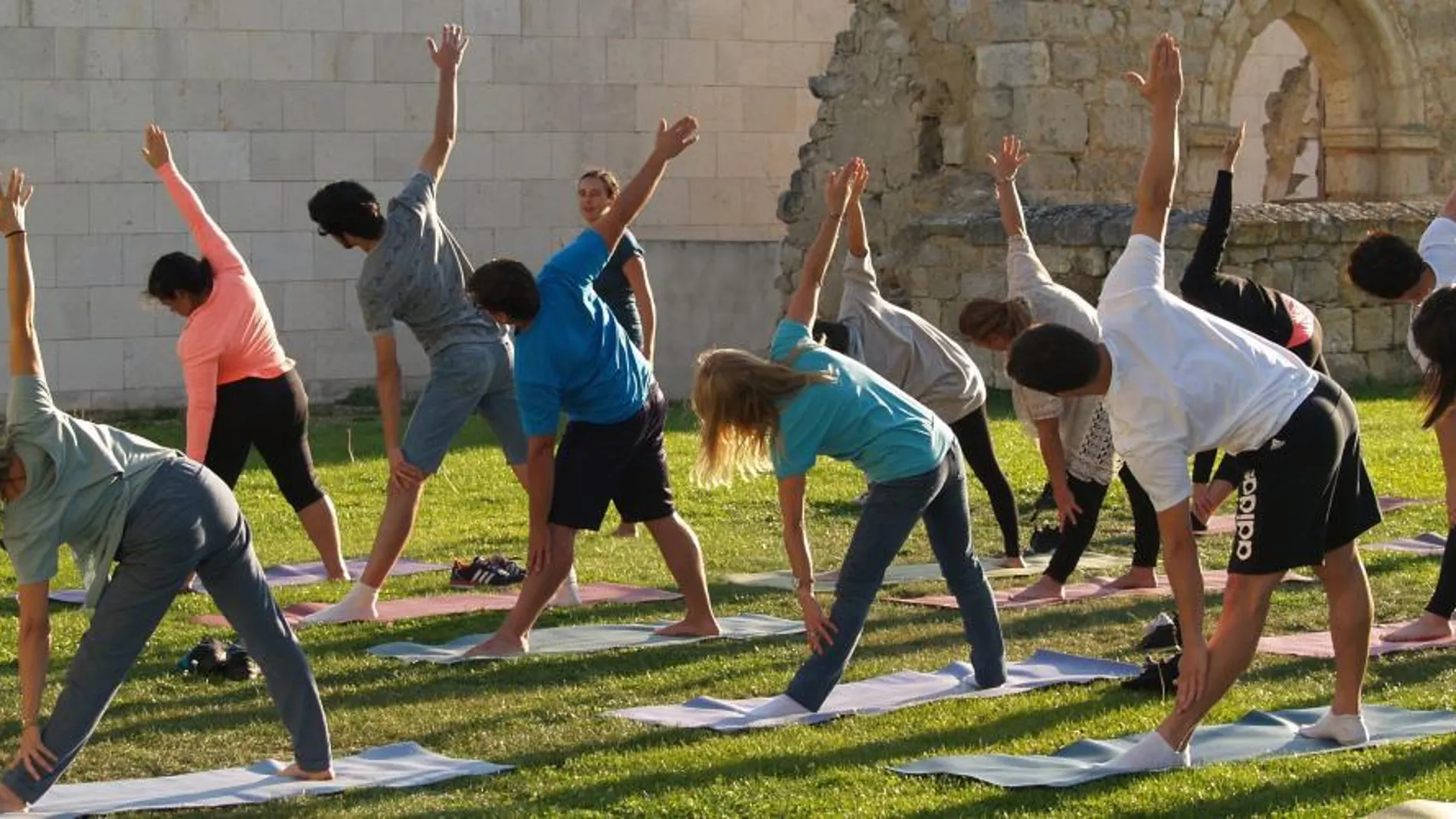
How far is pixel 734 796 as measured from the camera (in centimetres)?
604

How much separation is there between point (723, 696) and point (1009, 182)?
2.51 meters

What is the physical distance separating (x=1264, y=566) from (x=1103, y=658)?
1.86 meters

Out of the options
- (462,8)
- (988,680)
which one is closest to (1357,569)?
(988,680)

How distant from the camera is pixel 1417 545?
416 inches

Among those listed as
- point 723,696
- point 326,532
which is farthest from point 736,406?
point 326,532

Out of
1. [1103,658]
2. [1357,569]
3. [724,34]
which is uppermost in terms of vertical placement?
[724,34]

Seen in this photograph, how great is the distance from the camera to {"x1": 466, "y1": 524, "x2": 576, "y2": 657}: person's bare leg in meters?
8.08

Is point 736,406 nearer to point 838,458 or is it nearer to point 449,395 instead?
point 838,458

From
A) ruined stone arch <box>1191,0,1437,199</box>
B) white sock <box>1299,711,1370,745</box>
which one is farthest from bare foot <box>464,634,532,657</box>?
ruined stone arch <box>1191,0,1437,199</box>

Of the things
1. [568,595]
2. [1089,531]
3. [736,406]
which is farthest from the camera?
[568,595]

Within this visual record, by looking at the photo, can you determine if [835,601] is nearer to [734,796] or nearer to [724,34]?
[734,796]

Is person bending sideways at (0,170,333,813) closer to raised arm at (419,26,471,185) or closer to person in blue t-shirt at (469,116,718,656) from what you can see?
person in blue t-shirt at (469,116,718,656)

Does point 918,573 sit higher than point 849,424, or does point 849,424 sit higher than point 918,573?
point 849,424

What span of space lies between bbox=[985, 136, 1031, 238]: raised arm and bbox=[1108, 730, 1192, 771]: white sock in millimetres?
3073
